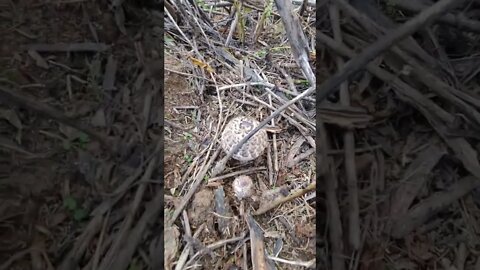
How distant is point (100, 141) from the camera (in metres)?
0.68

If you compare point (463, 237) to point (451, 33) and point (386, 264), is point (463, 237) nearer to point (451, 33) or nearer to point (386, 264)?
point (386, 264)

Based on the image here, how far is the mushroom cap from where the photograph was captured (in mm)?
701

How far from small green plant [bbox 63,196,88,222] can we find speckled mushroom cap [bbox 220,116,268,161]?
18 centimetres

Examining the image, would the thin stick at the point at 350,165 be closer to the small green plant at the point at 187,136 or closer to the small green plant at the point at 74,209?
the small green plant at the point at 187,136

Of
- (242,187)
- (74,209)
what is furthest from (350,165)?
(74,209)

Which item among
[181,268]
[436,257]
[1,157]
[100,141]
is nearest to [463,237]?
[436,257]

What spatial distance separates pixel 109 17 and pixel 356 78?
30cm

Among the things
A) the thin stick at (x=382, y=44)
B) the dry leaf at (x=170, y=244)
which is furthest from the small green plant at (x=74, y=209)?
the thin stick at (x=382, y=44)

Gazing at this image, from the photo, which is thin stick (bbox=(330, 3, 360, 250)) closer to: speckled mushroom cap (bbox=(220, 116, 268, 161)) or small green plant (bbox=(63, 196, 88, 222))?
speckled mushroom cap (bbox=(220, 116, 268, 161))

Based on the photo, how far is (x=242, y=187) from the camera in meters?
0.70

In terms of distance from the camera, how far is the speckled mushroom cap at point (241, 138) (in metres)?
0.70

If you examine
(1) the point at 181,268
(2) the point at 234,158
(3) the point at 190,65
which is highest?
(3) the point at 190,65

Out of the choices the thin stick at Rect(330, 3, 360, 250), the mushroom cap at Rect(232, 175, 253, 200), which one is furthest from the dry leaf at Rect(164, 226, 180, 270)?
the thin stick at Rect(330, 3, 360, 250)

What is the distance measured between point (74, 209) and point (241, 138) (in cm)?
21
